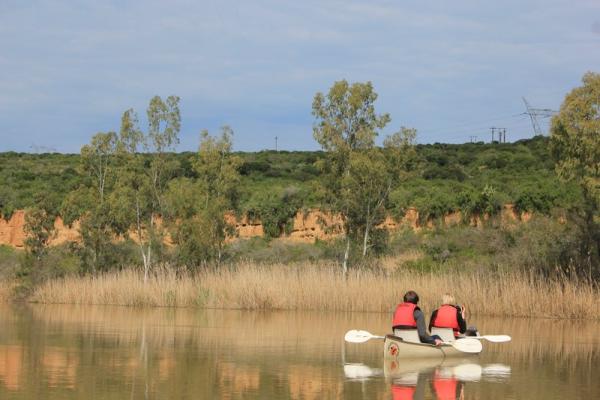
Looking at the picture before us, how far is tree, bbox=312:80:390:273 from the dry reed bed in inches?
81.4

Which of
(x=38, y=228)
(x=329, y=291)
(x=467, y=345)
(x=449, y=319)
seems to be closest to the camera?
(x=467, y=345)

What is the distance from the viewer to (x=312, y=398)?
12688 millimetres

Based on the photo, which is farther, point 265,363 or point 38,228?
point 38,228

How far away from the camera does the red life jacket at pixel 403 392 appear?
13048 millimetres

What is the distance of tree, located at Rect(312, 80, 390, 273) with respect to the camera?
3102 centimetres

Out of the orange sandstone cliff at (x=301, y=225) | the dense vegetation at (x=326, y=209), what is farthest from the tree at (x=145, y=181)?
the orange sandstone cliff at (x=301, y=225)

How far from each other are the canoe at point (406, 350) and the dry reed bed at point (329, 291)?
9567 millimetres

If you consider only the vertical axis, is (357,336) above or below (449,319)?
below

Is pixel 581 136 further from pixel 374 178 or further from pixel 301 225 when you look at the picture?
pixel 301 225

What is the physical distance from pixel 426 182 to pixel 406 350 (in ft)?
144

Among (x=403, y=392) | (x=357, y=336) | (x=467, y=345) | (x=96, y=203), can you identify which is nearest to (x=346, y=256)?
(x=96, y=203)

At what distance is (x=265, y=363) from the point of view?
54.0 ft

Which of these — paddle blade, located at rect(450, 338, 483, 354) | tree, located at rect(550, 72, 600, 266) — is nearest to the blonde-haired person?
paddle blade, located at rect(450, 338, 483, 354)

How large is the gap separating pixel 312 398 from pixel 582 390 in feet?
13.8
